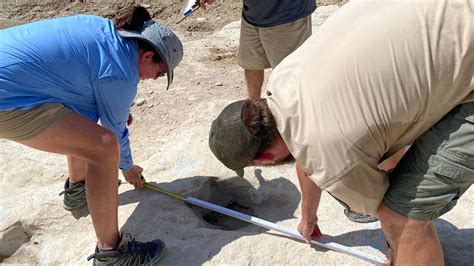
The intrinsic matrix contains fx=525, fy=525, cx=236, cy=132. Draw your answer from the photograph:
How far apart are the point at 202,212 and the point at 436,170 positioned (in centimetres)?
171

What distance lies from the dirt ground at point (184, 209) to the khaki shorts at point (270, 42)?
1.83ft

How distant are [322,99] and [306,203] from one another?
2.98 ft

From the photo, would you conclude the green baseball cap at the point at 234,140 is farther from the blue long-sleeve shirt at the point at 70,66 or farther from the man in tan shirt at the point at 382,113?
the blue long-sleeve shirt at the point at 70,66

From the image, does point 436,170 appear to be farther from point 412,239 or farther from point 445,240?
point 445,240

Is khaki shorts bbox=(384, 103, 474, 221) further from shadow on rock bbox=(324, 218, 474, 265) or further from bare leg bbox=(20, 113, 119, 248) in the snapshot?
bare leg bbox=(20, 113, 119, 248)

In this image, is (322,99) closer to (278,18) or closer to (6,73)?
(6,73)

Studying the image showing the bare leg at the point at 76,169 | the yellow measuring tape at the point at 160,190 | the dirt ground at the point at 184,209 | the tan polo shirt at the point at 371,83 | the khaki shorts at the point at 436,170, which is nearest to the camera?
the tan polo shirt at the point at 371,83

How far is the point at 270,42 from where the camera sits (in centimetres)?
365

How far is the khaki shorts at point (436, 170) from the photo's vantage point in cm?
187

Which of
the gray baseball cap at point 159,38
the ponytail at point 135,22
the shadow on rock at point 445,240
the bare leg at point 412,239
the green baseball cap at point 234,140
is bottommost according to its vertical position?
the shadow on rock at point 445,240

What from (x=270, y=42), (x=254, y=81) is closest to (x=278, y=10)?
(x=270, y=42)

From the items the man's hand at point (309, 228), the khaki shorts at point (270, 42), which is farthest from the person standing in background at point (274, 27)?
the man's hand at point (309, 228)

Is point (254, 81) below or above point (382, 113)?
below

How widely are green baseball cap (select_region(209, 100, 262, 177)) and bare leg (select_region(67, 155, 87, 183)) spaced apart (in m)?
1.26
